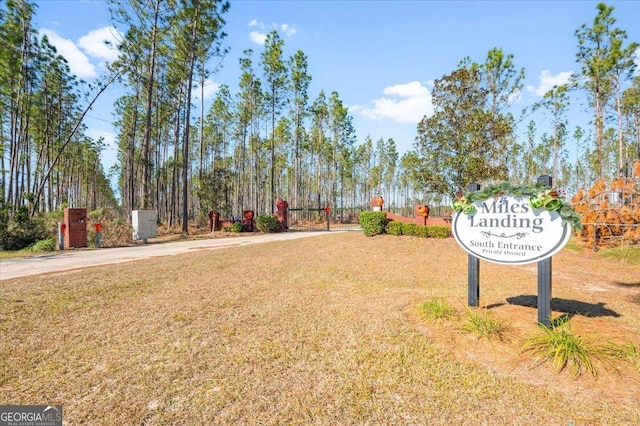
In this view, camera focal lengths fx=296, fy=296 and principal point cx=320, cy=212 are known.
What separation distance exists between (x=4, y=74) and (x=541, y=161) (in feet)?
198

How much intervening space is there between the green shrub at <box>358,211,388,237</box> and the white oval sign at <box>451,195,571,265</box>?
27.1 ft

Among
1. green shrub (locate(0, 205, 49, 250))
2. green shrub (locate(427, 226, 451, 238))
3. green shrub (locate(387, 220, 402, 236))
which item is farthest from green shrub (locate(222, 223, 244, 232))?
green shrub (locate(427, 226, 451, 238))

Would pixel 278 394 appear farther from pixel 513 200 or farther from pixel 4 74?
pixel 4 74

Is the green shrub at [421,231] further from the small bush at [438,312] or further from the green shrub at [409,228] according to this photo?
the small bush at [438,312]

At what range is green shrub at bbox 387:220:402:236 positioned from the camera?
1217 cm

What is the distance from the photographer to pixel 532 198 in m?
3.53

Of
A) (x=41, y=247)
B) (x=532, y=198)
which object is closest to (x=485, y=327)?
(x=532, y=198)

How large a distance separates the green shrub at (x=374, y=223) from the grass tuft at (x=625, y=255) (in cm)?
713

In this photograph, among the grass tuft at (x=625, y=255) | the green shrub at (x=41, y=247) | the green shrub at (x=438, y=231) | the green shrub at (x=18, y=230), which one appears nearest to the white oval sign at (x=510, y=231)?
the green shrub at (x=438, y=231)

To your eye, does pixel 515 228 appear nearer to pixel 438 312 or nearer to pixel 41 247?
pixel 438 312

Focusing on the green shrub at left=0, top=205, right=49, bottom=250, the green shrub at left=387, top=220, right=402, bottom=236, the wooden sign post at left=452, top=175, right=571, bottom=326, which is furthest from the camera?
the green shrub at left=387, top=220, right=402, bottom=236

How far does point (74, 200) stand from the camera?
43219mm

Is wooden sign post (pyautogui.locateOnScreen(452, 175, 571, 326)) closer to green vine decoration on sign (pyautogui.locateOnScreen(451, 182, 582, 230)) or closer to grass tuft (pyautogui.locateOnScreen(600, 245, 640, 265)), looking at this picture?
green vine decoration on sign (pyautogui.locateOnScreen(451, 182, 582, 230))

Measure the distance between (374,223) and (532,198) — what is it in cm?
898
